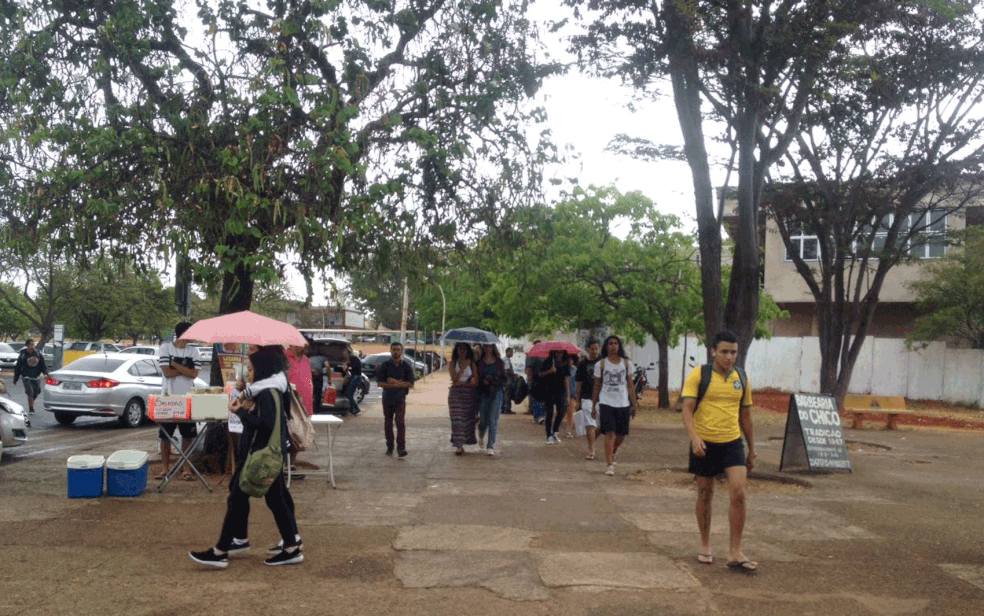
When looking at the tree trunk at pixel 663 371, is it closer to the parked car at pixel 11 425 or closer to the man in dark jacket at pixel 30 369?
the man in dark jacket at pixel 30 369

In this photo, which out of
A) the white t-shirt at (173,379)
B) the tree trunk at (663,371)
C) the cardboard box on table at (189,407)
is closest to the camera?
the cardboard box on table at (189,407)

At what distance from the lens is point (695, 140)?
43.1 feet

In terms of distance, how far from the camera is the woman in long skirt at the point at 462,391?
1359 cm

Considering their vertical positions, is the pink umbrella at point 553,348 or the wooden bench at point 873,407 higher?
the pink umbrella at point 553,348

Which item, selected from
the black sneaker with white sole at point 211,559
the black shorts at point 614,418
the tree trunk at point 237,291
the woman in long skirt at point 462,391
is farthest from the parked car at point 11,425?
the black shorts at point 614,418

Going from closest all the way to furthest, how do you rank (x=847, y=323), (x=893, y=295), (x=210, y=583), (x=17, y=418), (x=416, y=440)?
(x=210, y=583), (x=17, y=418), (x=416, y=440), (x=847, y=323), (x=893, y=295)

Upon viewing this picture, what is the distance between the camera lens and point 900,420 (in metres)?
24.5

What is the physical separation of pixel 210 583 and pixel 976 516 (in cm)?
771

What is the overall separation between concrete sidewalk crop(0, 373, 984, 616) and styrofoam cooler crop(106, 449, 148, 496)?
0.15 metres

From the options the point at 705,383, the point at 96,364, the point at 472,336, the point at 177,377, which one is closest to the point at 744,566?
the point at 705,383

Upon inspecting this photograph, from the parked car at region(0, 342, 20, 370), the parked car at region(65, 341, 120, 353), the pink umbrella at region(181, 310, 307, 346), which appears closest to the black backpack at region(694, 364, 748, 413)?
the pink umbrella at region(181, 310, 307, 346)

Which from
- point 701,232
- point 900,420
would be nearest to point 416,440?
point 701,232

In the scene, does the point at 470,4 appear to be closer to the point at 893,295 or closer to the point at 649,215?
the point at 649,215

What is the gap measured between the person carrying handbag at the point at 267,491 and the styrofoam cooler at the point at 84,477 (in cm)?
295
